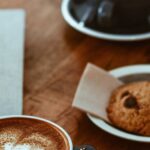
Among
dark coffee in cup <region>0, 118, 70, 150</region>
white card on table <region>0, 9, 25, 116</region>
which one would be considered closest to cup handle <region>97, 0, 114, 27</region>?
white card on table <region>0, 9, 25, 116</region>

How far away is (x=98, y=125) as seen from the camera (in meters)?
0.88

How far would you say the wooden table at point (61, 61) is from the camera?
91 centimetres

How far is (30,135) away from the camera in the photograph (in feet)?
2.45

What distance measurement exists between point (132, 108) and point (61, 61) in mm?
300

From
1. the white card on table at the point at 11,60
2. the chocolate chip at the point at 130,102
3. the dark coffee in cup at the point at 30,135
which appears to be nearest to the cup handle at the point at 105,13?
the white card on table at the point at 11,60

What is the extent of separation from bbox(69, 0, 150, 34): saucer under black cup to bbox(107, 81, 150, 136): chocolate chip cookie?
0.28 m

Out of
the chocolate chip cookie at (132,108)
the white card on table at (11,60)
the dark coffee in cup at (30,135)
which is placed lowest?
the white card on table at (11,60)

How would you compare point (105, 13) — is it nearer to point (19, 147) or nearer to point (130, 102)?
point (130, 102)

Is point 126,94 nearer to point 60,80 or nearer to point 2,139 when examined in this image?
point 60,80

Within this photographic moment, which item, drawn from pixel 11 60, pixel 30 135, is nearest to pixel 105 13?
pixel 11 60

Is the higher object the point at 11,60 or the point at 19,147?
the point at 19,147

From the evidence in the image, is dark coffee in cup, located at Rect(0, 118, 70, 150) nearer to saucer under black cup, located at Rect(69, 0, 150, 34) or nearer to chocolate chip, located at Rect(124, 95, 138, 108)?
chocolate chip, located at Rect(124, 95, 138, 108)

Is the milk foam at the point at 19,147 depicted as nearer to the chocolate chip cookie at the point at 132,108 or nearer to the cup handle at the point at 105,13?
the chocolate chip cookie at the point at 132,108

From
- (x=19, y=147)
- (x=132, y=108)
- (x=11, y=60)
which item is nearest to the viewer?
(x=19, y=147)
